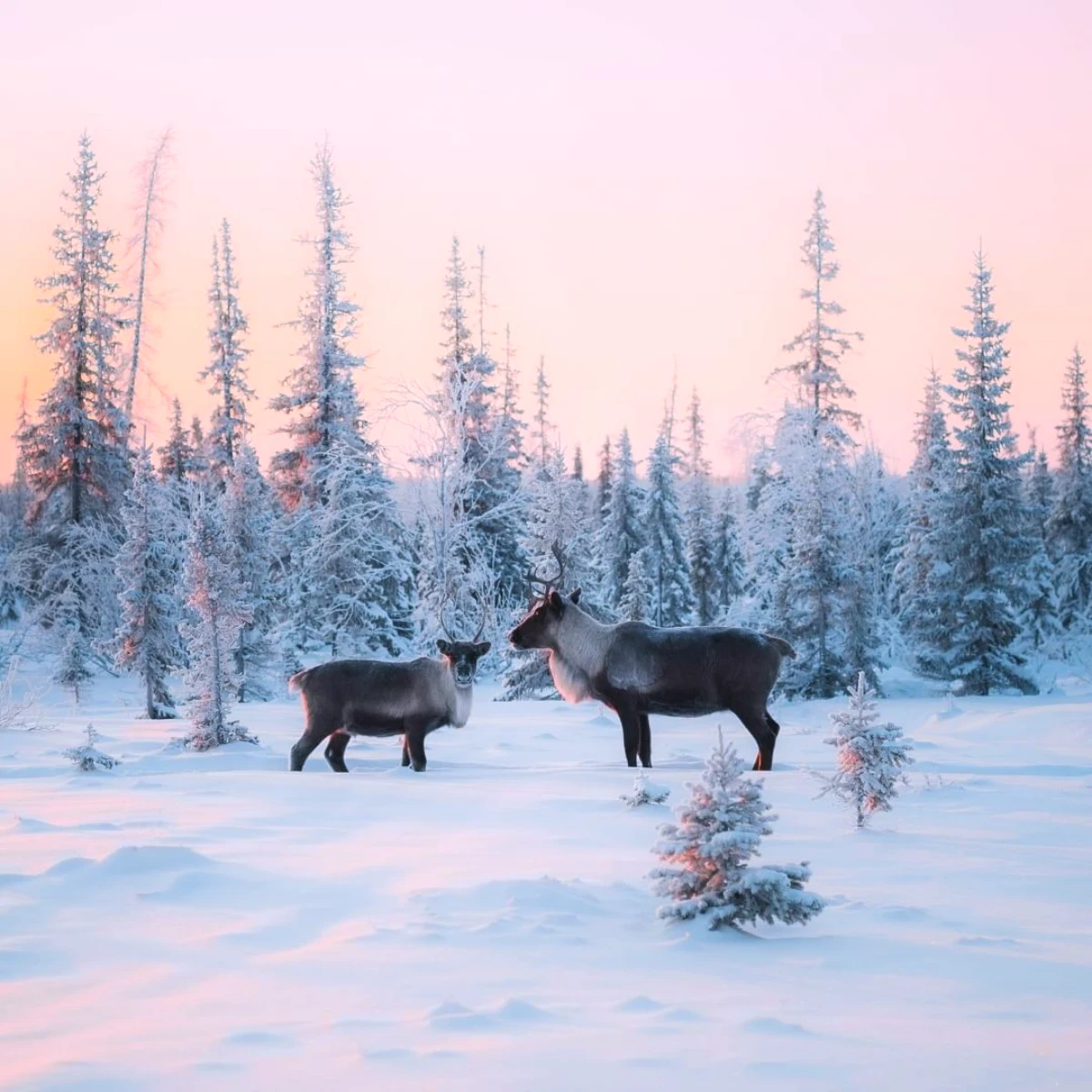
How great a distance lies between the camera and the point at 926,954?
5.27 meters

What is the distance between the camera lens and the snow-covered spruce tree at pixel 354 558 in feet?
116

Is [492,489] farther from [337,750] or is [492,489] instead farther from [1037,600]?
[337,750]

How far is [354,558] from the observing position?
3616 cm

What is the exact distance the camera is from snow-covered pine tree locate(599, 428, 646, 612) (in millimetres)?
55406

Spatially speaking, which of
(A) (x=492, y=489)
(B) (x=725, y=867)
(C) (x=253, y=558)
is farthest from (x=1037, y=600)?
(B) (x=725, y=867)

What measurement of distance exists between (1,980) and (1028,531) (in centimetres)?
3726

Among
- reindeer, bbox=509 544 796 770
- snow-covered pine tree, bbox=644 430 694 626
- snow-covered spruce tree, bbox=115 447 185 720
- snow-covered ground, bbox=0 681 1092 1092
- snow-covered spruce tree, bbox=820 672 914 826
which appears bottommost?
snow-covered ground, bbox=0 681 1092 1092

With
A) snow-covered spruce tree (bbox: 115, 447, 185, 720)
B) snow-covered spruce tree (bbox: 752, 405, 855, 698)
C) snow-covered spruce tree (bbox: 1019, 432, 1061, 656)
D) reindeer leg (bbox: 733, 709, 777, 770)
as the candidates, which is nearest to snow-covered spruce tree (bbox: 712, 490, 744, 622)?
snow-covered spruce tree (bbox: 1019, 432, 1061, 656)

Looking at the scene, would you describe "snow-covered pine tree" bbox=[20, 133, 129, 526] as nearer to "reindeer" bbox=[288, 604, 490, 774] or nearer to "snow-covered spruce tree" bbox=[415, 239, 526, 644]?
"snow-covered spruce tree" bbox=[415, 239, 526, 644]

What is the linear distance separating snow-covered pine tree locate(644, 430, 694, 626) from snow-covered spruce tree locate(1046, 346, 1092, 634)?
57.9 ft

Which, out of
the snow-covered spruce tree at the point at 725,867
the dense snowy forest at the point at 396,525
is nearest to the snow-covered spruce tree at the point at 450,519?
the dense snowy forest at the point at 396,525

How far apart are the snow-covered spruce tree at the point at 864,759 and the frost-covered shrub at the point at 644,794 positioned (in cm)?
141

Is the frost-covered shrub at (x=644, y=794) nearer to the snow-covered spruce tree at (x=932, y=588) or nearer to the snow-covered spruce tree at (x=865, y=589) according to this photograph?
the snow-covered spruce tree at (x=865, y=589)

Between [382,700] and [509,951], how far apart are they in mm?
8508
